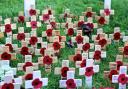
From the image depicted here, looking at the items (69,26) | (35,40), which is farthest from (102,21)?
(35,40)

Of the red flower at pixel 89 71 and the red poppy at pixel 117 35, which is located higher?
the red poppy at pixel 117 35

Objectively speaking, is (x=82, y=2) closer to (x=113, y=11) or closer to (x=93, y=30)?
(x=113, y=11)

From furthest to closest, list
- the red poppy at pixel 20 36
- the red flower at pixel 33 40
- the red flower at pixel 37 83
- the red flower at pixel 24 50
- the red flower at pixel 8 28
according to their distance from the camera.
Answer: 1. the red flower at pixel 8 28
2. the red poppy at pixel 20 36
3. the red flower at pixel 33 40
4. the red flower at pixel 24 50
5. the red flower at pixel 37 83

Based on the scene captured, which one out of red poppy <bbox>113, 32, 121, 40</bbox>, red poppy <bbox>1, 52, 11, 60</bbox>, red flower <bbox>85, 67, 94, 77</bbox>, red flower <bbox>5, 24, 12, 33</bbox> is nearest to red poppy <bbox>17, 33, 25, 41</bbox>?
red flower <bbox>5, 24, 12, 33</bbox>

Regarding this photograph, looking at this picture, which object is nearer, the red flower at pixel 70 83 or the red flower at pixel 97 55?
the red flower at pixel 70 83

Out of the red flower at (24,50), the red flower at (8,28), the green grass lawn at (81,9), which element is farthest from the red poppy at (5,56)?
the red flower at (8,28)

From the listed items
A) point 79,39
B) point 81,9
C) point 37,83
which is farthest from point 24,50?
point 81,9

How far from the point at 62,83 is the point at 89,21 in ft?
6.68

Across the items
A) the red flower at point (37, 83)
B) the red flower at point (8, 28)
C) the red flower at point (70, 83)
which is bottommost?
the red flower at point (70, 83)

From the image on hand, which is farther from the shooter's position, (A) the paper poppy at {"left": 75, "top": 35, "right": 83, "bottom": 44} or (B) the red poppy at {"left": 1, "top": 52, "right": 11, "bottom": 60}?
(A) the paper poppy at {"left": 75, "top": 35, "right": 83, "bottom": 44}

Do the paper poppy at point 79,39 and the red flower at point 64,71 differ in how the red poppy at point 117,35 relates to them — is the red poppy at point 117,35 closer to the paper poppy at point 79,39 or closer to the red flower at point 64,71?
the paper poppy at point 79,39

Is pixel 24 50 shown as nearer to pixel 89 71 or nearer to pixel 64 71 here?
pixel 64 71

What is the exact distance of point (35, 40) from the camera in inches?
204

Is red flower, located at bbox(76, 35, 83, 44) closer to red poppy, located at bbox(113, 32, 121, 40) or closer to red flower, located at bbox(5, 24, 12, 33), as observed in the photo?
red poppy, located at bbox(113, 32, 121, 40)
